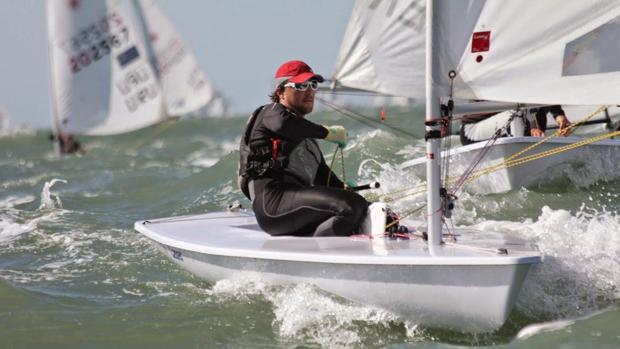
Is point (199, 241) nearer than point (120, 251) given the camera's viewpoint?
Yes

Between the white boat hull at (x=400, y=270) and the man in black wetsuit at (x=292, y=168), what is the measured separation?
115 mm

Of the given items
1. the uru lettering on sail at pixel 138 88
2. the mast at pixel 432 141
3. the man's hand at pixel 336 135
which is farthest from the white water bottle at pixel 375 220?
the uru lettering on sail at pixel 138 88

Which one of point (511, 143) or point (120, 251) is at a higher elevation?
point (511, 143)

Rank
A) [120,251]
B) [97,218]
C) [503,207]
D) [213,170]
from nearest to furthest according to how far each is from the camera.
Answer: [120,251]
[503,207]
[97,218]
[213,170]

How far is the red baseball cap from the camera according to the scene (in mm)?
4879

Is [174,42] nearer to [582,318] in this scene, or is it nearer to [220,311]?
[220,311]

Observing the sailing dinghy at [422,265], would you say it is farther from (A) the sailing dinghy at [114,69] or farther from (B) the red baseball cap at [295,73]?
(A) the sailing dinghy at [114,69]

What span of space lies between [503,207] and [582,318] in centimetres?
336

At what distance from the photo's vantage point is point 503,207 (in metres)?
7.61

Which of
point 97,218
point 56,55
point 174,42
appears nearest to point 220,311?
point 97,218

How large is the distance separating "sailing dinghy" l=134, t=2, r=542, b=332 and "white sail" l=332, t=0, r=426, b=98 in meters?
1.55

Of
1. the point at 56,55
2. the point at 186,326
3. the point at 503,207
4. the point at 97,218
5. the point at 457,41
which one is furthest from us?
the point at 56,55

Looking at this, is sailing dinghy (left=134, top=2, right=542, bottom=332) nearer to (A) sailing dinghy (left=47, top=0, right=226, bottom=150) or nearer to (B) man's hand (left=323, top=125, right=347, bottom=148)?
(B) man's hand (left=323, top=125, right=347, bottom=148)

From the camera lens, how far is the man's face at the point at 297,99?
194 inches
